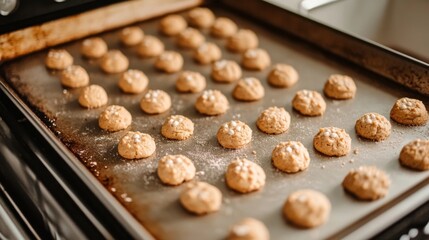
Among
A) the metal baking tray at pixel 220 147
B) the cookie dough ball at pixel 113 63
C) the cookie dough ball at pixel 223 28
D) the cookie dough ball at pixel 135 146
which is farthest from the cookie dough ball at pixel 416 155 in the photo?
the cookie dough ball at pixel 113 63

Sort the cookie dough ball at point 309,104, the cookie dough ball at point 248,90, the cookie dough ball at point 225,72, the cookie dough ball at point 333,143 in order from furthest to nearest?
the cookie dough ball at point 225,72, the cookie dough ball at point 248,90, the cookie dough ball at point 309,104, the cookie dough ball at point 333,143

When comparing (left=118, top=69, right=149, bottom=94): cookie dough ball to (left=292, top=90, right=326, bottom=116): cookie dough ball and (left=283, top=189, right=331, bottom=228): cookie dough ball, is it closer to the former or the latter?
(left=292, top=90, right=326, bottom=116): cookie dough ball

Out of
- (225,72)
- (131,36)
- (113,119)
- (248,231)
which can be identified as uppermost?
(131,36)

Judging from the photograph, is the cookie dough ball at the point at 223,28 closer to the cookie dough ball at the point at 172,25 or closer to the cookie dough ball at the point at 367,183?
the cookie dough ball at the point at 172,25

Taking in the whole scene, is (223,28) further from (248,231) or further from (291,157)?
(248,231)

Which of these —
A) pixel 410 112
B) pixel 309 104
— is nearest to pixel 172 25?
pixel 309 104

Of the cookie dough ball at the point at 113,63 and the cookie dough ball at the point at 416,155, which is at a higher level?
the cookie dough ball at the point at 113,63

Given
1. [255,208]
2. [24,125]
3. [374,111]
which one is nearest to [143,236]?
[255,208]

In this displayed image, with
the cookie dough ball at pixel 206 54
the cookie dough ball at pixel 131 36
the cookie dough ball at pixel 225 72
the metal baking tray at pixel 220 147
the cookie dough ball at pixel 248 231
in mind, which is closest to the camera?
the cookie dough ball at pixel 248 231
